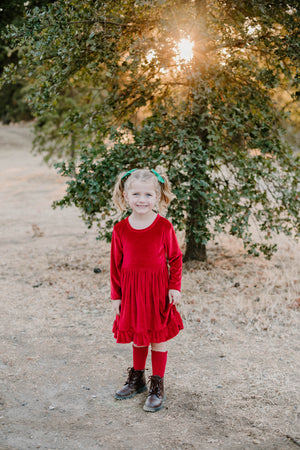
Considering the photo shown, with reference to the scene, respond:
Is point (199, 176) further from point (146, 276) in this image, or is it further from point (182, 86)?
point (146, 276)

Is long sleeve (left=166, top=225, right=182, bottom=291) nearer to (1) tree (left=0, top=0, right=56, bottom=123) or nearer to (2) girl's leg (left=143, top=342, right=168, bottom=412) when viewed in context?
(2) girl's leg (left=143, top=342, right=168, bottom=412)

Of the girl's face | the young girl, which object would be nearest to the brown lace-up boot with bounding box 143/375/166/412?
the young girl

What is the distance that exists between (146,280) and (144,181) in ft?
2.21

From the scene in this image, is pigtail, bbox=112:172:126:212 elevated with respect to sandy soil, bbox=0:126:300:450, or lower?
elevated

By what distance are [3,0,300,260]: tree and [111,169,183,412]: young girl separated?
193cm

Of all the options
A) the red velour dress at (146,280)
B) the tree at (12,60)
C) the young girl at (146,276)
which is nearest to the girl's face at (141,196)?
the young girl at (146,276)

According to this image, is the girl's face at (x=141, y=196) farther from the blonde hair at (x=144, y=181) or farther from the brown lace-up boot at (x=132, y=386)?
the brown lace-up boot at (x=132, y=386)

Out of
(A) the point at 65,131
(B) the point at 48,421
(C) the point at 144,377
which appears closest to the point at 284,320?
(C) the point at 144,377

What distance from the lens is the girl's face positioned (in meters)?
3.07

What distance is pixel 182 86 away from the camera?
614 cm

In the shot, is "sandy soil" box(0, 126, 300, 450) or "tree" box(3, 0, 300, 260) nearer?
"sandy soil" box(0, 126, 300, 450)

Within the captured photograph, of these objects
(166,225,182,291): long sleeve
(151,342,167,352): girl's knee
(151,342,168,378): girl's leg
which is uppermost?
(166,225,182,291): long sleeve

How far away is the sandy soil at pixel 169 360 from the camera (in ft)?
9.53

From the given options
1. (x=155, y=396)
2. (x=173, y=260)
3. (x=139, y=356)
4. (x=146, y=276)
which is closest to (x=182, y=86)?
(x=173, y=260)
